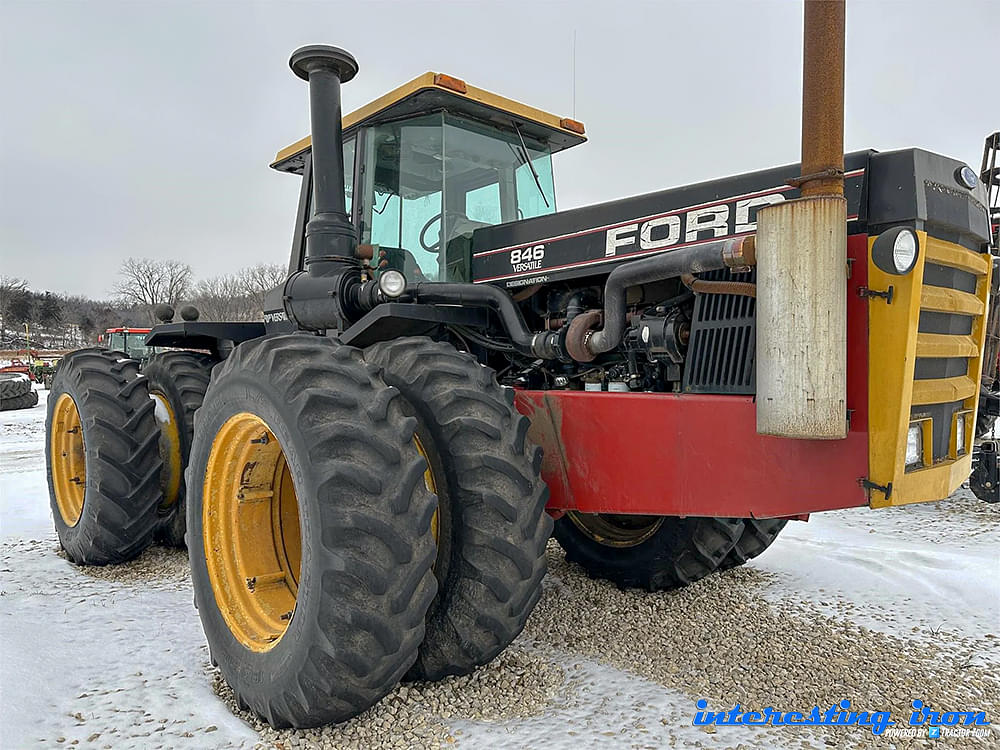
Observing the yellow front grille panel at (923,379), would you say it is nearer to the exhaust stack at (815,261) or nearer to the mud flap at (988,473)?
the exhaust stack at (815,261)

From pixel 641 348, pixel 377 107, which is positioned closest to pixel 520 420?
pixel 641 348

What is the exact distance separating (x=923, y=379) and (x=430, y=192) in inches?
94.6

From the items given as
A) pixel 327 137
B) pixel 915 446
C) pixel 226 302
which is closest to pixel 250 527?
pixel 327 137

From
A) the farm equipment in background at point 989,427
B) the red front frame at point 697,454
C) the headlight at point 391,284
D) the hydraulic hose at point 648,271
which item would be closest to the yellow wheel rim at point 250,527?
the headlight at point 391,284

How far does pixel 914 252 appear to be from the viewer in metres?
2.31

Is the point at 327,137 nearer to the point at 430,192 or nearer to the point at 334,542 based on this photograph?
the point at 430,192

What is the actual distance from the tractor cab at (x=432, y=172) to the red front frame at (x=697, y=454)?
1264mm

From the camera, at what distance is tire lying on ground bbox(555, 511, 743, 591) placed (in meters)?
3.92

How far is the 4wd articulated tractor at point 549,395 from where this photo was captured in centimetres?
233

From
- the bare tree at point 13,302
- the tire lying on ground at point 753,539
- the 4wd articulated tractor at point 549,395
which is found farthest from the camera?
the bare tree at point 13,302

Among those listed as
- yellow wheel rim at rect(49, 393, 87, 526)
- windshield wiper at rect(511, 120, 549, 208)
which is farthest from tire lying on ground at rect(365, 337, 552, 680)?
yellow wheel rim at rect(49, 393, 87, 526)

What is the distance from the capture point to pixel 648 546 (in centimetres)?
409

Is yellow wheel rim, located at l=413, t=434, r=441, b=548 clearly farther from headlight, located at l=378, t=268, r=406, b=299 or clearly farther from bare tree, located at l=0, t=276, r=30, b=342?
bare tree, located at l=0, t=276, r=30, b=342

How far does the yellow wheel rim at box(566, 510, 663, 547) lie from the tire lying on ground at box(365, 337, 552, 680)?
59.6 inches
